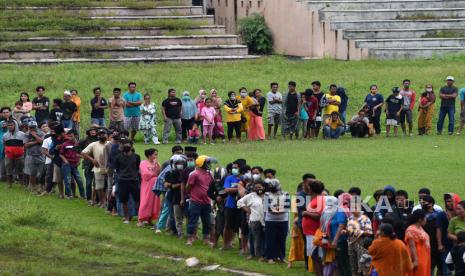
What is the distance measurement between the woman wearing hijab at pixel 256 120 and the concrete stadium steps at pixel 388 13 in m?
12.4

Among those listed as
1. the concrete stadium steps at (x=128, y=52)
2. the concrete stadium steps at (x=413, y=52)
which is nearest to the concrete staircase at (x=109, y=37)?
the concrete stadium steps at (x=128, y=52)

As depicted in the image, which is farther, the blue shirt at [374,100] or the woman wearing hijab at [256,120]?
the blue shirt at [374,100]

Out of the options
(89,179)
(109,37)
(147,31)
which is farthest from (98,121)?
(147,31)

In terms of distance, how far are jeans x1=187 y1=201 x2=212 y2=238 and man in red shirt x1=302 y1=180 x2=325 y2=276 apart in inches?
124

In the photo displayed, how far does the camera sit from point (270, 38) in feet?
160

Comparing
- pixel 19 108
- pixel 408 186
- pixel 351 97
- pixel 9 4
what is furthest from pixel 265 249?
pixel 9 4

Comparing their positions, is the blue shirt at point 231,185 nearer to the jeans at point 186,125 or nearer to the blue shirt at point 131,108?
the jeans at point 186,125

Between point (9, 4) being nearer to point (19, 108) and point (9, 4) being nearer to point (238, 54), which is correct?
point (238, 54)

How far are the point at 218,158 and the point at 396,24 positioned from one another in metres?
17.5

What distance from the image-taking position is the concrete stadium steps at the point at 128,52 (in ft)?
137

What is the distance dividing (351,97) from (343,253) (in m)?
19.6

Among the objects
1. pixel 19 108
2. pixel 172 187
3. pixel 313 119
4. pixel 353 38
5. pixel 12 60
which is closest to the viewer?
pixel 172 187

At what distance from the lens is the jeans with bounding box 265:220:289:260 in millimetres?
19969

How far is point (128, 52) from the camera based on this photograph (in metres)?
42.8
